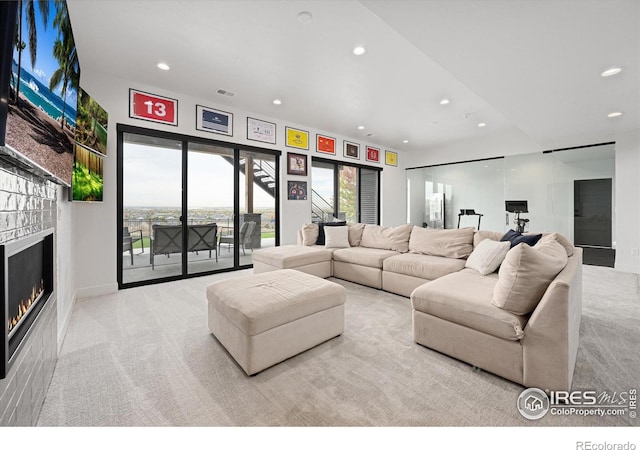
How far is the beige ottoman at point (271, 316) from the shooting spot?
178 centimetres

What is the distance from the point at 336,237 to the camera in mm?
4543

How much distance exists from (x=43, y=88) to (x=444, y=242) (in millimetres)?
3882

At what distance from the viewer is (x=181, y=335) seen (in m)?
2.33

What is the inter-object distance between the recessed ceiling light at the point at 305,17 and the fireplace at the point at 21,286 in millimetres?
2464

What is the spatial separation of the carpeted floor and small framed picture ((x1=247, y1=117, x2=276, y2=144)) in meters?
3.39

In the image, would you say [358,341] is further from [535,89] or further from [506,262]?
[535,89]

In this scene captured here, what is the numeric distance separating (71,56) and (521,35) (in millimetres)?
3461

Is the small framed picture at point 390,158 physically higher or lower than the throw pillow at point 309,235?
higher

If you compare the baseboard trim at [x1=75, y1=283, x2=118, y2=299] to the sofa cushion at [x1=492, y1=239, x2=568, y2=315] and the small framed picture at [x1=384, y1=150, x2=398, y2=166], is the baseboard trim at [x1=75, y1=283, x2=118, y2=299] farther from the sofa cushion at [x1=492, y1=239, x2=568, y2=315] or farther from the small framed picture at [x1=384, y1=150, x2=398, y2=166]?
the small framed picture at [x1=384, y1=150, x2=398, y2=166]

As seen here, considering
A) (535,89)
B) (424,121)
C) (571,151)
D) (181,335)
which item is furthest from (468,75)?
(571,151)

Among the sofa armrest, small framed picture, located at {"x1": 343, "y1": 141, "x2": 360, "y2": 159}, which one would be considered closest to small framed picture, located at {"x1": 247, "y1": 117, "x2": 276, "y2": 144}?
small framed picture, located at {"x1": 343, "y1": 141, "x2": 360, "y2": 159}

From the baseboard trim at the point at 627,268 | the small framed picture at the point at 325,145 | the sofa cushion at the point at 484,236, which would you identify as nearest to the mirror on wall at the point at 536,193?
the baseboard trim at the point at 627,268

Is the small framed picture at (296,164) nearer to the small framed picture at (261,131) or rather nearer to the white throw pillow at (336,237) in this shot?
the small framed picture at (261,131)

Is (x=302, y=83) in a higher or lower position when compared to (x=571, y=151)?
higher
